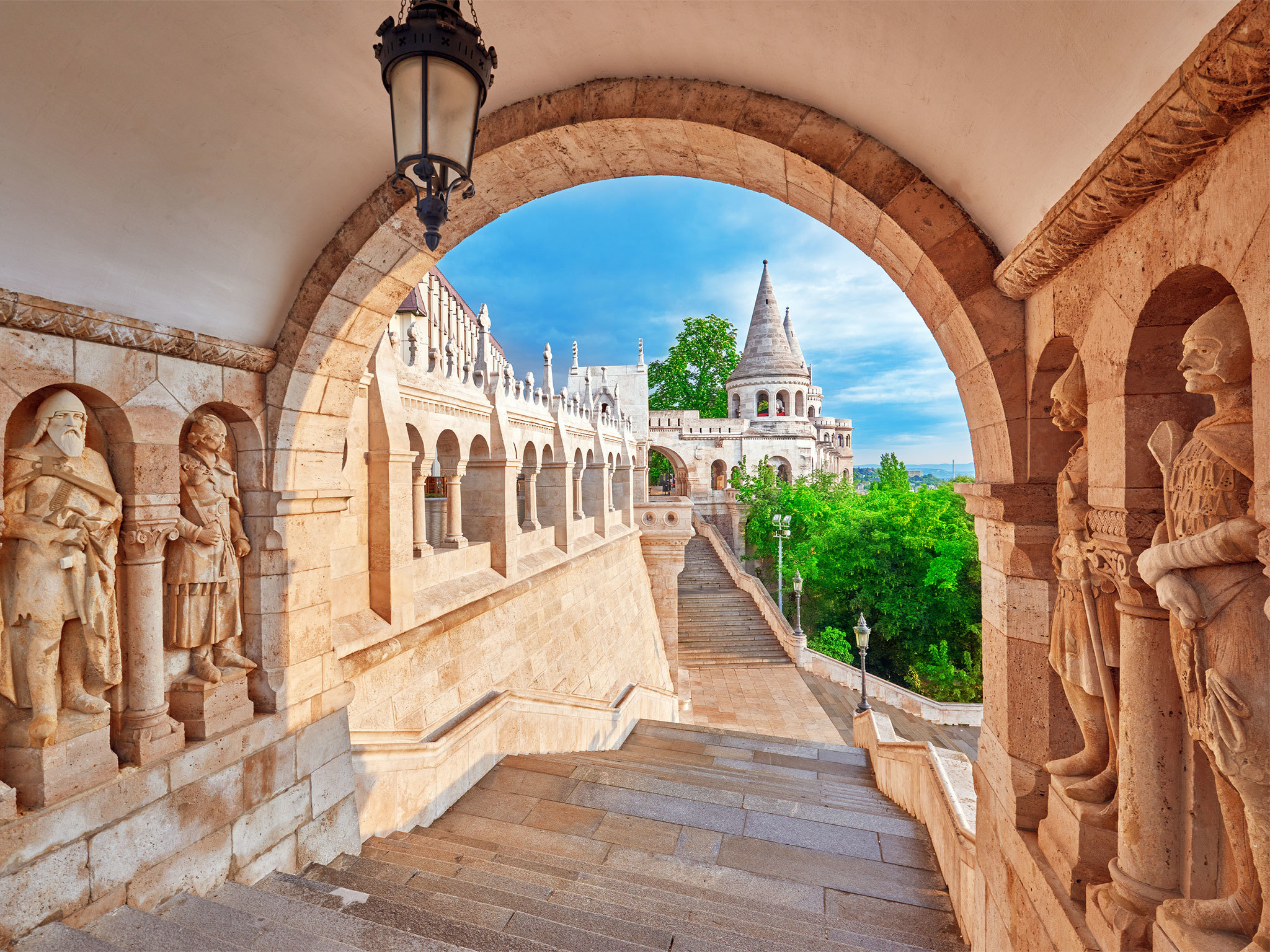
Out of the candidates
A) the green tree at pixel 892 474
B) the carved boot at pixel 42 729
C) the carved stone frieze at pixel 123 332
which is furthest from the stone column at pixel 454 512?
the green tree at pixel 892 474

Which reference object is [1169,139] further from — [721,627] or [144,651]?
[721,627]

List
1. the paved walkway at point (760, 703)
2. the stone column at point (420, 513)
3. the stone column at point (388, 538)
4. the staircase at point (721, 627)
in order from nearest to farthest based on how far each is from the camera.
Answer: the stone column at point (388, 538)
the stone column at point (420, 513)
the paved walkway at point (760, 703)
the staircase at point (721, 627)

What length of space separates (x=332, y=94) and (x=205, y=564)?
7.99 feet

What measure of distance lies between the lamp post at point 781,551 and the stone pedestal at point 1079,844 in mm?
17321

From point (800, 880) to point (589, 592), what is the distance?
820cm

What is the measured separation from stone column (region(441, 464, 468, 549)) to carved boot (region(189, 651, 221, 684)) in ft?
13.9

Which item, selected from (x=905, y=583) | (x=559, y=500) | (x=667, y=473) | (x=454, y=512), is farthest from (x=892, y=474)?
(x=454, y=512)

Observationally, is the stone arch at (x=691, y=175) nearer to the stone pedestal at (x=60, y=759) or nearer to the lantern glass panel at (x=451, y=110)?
the lantern glass panel at (x=451, y=110)

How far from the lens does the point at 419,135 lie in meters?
1.76

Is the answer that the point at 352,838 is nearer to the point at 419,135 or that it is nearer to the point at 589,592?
the point at 419,135

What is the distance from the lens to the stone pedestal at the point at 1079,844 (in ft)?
6.60

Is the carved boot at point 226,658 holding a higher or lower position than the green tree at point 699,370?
lower

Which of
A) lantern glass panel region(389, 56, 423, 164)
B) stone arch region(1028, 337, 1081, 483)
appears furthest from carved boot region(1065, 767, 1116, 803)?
lantern glass panel region(389, 56, 423, 164)

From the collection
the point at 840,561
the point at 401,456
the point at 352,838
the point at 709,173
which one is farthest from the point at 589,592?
the point at 840,561
